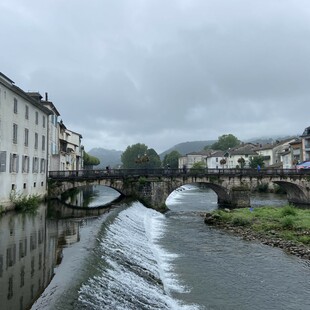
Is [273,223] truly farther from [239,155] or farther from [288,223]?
[239,155]

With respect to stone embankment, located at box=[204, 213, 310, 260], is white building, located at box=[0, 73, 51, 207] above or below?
above

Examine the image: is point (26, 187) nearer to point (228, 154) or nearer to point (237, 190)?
point (237, 190)

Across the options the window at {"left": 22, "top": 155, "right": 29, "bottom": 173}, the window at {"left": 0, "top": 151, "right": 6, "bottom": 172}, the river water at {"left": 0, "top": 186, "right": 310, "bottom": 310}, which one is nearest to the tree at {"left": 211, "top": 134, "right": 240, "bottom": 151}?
the window at {"left": 22, "top": 155, "right": 29, "bottom": 173}

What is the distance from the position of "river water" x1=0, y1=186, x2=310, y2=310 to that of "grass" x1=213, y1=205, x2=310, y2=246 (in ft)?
9.94

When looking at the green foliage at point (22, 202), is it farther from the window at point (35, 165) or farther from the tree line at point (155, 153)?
the tree line at point (155, 153)

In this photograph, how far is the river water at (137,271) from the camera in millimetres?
10093

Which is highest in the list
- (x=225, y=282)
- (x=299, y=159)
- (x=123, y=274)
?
(x=299, y=159)

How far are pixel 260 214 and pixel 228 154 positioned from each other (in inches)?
3555

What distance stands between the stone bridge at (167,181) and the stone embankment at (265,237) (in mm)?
11779

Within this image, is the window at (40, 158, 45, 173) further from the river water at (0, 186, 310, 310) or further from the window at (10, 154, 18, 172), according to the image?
the river water at (0, 186, 310, 310)

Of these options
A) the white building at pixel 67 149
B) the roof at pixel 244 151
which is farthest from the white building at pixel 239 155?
the white building at pixel 67 149

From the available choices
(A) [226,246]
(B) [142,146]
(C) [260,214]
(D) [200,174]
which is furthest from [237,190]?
(B) [142,146]

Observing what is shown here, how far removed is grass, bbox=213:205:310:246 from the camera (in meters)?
23.1

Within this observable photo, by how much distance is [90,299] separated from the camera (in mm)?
9289
